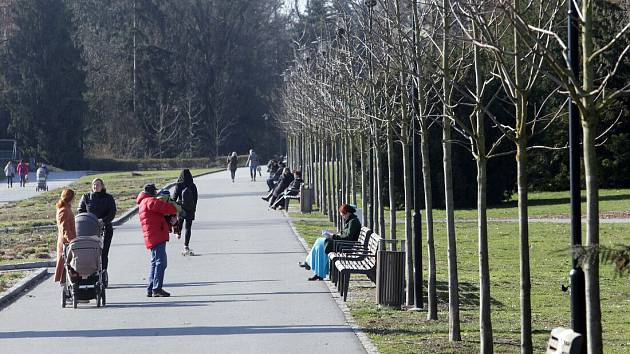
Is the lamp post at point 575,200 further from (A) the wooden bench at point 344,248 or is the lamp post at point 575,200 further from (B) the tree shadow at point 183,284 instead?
(B) the tree shadow at point 183,284

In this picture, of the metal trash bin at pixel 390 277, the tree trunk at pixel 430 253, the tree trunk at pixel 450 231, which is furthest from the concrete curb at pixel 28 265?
the tree trunk at pixel 450 231

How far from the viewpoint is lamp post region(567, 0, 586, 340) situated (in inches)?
352

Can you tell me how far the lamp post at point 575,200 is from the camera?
8945 mm

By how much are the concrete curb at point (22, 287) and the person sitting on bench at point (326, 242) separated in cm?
454

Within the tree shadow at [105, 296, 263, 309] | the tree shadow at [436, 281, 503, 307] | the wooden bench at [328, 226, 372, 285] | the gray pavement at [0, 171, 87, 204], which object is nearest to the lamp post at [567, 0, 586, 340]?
the tree shadow at [436, 281, 503, 307]

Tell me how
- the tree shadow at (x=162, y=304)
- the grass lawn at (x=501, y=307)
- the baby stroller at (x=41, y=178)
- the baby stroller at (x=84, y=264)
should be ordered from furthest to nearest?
the baby stroller at (x=41, y=178) → the tree shadow at (x=162, y=304) → the baby stroller at (x=84, y=264) → the grass lawn at (x=501, y=307)

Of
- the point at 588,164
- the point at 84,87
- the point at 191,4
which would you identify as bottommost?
the point at 588,164

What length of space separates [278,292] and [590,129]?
10.8 meters

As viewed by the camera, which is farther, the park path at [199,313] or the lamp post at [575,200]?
the park path at [199,313]

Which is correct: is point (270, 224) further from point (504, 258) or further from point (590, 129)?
point (590, 129)

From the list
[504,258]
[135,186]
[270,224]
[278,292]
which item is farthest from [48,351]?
[135,186]

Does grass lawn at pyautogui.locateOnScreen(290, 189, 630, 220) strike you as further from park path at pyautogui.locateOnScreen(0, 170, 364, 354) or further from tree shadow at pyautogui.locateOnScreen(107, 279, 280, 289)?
tree shadow at pyautogui.locateOnScreen(107, 279, 280, 289)

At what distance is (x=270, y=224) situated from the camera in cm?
3475

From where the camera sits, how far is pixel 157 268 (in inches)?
695
